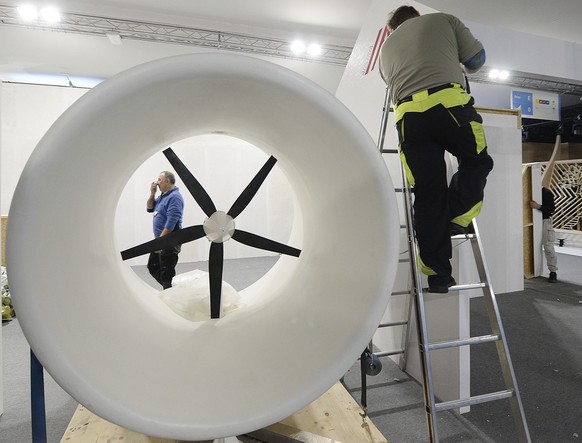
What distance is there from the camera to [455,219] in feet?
5.83

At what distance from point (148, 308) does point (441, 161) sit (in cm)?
136

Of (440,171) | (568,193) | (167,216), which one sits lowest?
(167,216)

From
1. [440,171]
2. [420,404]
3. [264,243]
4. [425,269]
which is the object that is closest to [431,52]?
[440,171]

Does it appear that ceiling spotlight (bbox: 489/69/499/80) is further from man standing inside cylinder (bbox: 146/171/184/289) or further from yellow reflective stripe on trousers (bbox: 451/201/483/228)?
yellow reflective stripe on trousers (bbox: 451/201/483/228)

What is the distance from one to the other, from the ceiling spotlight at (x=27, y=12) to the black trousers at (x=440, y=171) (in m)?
5.72

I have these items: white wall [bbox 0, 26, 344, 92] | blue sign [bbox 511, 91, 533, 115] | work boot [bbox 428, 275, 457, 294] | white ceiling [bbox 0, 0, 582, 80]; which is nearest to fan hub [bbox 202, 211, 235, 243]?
work boot [bbox 428, 275, 457, 294]

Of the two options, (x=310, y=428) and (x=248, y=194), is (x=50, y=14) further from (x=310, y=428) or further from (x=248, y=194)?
(x=310, y=428)

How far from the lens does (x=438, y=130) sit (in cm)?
169

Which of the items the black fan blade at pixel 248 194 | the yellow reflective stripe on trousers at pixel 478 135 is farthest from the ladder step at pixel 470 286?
the black fan blade at pixel 248 194

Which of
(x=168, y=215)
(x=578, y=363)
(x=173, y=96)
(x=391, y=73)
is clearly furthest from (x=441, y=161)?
(x=168, y=215)

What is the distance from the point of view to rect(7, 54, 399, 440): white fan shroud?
745 mm

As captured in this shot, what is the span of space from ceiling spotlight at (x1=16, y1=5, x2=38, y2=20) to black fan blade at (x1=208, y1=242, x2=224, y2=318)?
5.66 metres

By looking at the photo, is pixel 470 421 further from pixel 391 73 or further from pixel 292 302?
pixel 391 73

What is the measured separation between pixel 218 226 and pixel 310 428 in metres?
0.93
